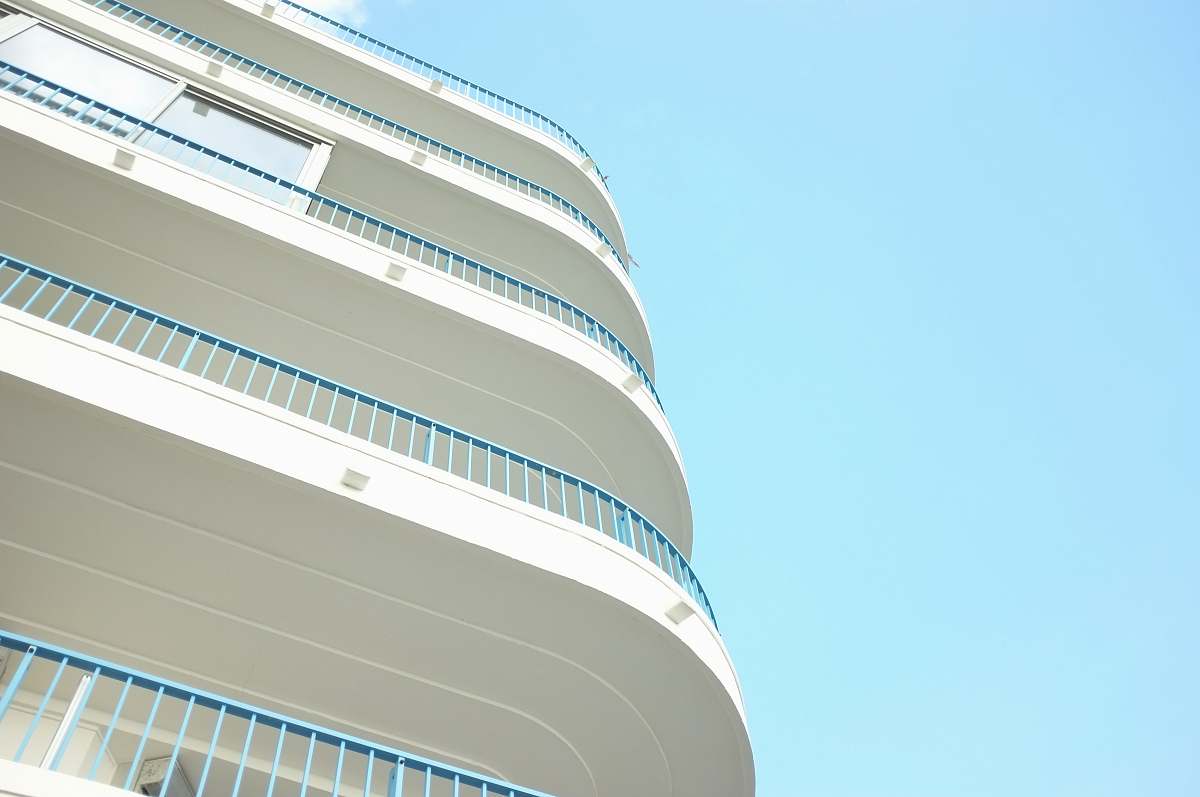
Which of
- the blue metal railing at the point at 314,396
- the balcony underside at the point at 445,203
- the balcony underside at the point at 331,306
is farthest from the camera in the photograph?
the balcony underside at the point at 445,203

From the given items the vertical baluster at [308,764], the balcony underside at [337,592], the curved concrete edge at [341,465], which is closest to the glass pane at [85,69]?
the curved concrete edge at [341,465]

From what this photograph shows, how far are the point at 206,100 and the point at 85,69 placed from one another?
1.79m

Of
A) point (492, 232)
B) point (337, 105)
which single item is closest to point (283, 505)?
point (492, 232)

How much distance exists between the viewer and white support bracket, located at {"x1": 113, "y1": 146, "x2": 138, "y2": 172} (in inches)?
396

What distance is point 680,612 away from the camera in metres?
8.90

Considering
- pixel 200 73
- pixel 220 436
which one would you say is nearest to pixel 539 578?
pixel 220 436

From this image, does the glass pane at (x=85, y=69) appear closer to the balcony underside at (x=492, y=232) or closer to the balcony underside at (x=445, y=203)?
the balcony underside at (x=445, y=203)

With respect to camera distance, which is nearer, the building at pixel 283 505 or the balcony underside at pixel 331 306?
the building at pixel 283 505

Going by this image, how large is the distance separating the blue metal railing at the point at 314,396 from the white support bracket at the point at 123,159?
171 centimetres

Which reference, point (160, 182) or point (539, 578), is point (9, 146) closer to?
point (160, 182)

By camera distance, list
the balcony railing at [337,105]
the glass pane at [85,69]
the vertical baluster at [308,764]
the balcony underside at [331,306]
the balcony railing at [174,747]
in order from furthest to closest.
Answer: the balcony railing at [337,105]
the glass pane at [85,69]
the balcony underside at [331,306]
the balcony railing at [174,747]
the vertical baluster at [308,764]

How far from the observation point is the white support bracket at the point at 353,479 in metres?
7.82

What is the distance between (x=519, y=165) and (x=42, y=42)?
9248mm

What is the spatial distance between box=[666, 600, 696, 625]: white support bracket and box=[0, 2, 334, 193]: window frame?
7942 mm
